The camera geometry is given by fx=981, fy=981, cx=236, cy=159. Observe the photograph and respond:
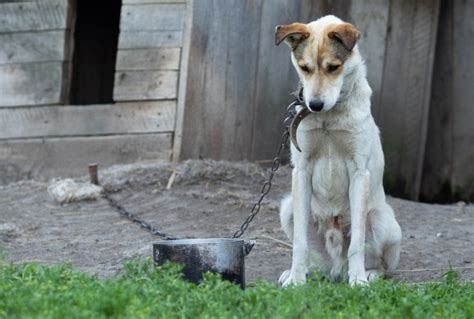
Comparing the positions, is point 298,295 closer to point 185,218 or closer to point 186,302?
point 186,302

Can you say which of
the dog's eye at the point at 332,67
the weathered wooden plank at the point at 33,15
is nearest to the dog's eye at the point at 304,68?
the dog's eye at the point at 332,67

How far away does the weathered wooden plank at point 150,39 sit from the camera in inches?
352

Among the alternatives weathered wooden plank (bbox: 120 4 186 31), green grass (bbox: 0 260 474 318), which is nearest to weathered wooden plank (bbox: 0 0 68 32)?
weathered wooden plank (bbox: 120 4 186 31)

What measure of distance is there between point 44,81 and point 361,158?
4392 millimetres

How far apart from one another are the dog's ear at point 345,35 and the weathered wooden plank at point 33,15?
4287 millimetres

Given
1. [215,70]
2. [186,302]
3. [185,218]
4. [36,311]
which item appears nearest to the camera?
[36,311]

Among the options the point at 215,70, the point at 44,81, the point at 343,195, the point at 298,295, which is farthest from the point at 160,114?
the point at 298,295

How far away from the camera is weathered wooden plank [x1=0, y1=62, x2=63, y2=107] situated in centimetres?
931

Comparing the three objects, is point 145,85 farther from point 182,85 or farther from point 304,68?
point 304,68

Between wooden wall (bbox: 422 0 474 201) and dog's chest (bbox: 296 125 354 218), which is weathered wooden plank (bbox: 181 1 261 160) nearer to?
wooden wall (bbox: 422 0 474 201)

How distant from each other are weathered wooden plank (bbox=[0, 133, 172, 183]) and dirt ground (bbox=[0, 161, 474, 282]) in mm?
189

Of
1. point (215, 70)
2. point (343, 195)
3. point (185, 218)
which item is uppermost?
point (215, 70)

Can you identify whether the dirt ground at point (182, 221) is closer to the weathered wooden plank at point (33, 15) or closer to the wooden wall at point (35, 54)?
the wooden wall at point (35, 54)

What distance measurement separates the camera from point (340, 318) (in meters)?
4.27
